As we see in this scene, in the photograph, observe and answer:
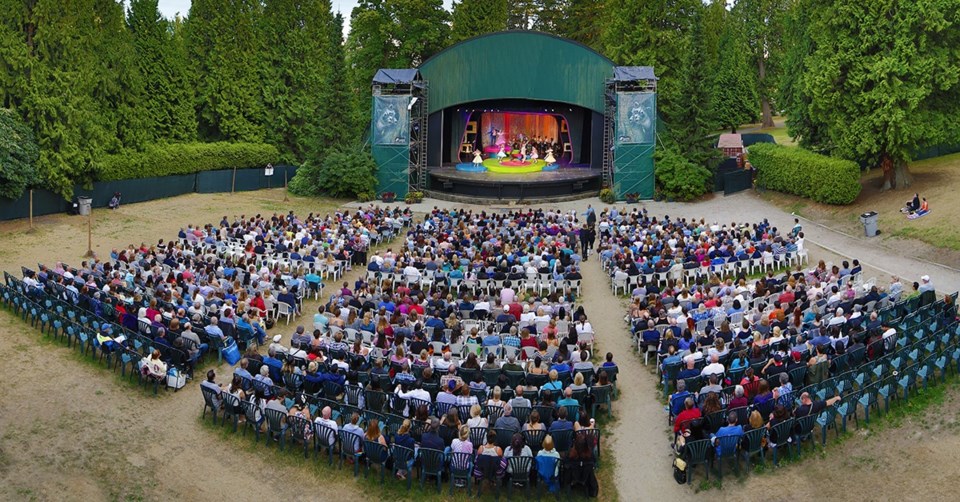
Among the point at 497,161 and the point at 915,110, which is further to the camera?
the point at 497,161

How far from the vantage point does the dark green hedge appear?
106ft

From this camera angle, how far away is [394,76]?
36438 mm

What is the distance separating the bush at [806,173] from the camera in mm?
27984

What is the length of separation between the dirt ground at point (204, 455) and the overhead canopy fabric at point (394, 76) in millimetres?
22779

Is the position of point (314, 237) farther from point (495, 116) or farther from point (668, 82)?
point (668, 82)

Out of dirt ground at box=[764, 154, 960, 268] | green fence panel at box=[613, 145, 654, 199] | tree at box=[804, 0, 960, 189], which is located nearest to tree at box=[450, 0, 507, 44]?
green fence panel at box=[613, 145, 654, 199]

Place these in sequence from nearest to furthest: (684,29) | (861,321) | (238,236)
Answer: (861,321), (238,236), (684,29)

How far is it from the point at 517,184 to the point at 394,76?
7262 millimetres

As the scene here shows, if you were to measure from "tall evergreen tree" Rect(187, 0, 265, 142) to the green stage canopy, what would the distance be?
950 cm

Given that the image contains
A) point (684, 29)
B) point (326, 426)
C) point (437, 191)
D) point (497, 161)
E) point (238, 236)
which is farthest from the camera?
point (684, 29)

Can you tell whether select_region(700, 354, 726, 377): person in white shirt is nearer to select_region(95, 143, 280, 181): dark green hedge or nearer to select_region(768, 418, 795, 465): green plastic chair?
select_region(768, 418, 795, 465): green plastic chair

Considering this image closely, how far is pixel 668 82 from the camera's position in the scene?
41969 mm

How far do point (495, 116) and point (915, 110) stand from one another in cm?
2001

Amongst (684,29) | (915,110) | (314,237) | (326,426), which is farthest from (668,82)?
(326,426)
